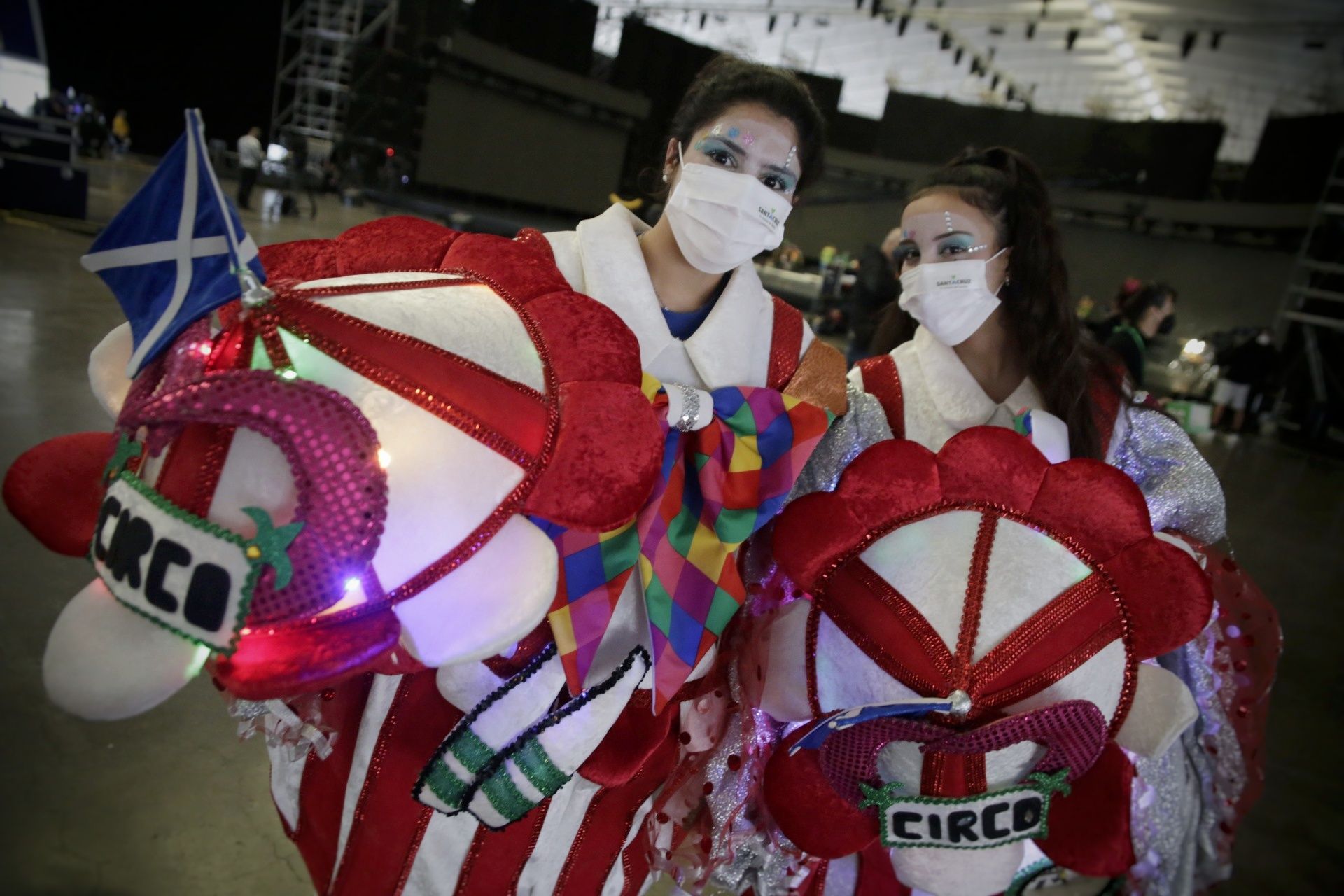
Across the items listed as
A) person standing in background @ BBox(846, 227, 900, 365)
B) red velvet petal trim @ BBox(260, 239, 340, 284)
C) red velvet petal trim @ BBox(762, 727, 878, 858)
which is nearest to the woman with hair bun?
red velvet petal trim @ BBox(762, 727, 878, 858)

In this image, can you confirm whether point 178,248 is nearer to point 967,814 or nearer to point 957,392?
point 967,814

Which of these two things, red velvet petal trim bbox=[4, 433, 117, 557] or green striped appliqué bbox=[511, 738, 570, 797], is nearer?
red velvet petal trim bbox=[4, 433, 117, 557]

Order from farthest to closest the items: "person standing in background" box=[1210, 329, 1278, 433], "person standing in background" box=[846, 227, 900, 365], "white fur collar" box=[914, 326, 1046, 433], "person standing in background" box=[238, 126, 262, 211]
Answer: "person standing in background" box=[238, 126, 262, 211], "person standing in background" box=[1210, 329, 1278, 433], "person standing in background" box=[846, 227, 900, 365], "white fur collar" box=[914, 326, 1046, 433]

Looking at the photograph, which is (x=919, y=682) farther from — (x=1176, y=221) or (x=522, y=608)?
(x=1176, y=221)

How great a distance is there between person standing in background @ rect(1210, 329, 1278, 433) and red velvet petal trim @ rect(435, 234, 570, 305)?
36.5 ft

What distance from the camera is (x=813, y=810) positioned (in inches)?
38.9

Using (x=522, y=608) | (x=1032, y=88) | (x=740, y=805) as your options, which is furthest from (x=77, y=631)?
(x=1032, y=88)

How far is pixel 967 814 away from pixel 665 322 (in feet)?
2.20

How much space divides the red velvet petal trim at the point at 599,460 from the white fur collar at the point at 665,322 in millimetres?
292

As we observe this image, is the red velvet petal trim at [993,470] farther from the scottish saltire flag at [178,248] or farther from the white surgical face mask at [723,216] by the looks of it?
the scottish saltire flag at [178,248]

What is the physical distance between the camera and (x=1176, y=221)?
43.0 ft

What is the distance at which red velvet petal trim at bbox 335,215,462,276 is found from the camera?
87 cm

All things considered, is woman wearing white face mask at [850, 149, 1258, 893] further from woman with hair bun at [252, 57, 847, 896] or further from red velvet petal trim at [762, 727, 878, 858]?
red velvet petal trim at [762, 727, 878, 858]

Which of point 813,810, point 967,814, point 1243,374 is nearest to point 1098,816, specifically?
point 967,814
